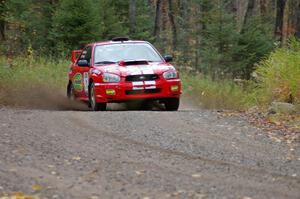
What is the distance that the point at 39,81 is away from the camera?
60.1 ft

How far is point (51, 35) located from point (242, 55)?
Answer: 7845mm

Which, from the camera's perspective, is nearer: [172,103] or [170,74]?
[170,74]

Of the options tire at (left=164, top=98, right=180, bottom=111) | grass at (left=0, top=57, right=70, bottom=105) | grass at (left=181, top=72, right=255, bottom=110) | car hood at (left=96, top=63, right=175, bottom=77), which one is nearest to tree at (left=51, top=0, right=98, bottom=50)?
grass at (left=0, top=57, right=70, bottom=105)

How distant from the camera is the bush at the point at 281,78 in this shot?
13.2 m

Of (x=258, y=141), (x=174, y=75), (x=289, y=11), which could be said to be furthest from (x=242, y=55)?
(x=289, y=11)

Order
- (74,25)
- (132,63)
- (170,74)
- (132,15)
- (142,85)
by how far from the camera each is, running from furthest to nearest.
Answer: (132,15) → (74,25) → (132,63) → (170,74) → (142,85)

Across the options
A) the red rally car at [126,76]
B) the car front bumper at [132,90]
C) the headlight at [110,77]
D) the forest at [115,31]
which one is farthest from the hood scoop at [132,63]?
the forest at [115,31]

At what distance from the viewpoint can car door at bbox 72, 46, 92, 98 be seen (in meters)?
14.6

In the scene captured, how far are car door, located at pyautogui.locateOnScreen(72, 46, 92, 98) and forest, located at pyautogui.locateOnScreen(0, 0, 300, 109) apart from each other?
2536 mm

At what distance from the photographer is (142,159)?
24.5ft

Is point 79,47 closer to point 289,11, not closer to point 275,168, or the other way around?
point 275,168

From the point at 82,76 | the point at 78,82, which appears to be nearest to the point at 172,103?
the point at 82,76

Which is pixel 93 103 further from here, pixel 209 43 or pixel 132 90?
pixel 209 43

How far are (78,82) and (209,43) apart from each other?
11.7m
